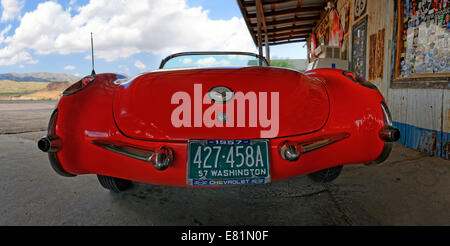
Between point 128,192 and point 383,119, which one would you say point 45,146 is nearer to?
point 128,192

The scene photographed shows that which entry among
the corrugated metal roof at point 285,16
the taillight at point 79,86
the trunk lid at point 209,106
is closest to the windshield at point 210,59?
the taillight at point 79,86

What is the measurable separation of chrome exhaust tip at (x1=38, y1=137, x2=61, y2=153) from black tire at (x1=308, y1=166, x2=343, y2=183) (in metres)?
1.73

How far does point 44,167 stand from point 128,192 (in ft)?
4.30

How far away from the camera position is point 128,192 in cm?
197

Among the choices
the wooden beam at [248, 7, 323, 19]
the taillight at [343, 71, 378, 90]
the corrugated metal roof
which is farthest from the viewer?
the wooden beam at [248, 7, 323, 19]

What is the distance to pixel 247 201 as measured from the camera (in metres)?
1.79

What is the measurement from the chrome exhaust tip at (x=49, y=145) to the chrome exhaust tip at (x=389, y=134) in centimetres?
181

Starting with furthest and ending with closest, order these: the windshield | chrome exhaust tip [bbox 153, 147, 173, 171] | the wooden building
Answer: the wooden building
the windshield
chrome exhaust tip [bbox 153, 147, 173, 171]

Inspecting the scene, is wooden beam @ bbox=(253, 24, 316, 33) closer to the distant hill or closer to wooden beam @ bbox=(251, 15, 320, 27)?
wooden beam @ bbox=(251, 15, 320, 27)

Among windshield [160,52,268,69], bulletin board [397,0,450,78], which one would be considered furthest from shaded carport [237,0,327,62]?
windshield [160,52,268,69]

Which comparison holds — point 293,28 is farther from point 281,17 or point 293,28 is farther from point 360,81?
point 360,81

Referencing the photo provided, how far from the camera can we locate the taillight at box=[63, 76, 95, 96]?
5.16 feet

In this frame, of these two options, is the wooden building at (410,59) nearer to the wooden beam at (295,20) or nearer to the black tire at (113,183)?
Answer: the black tire at (113,183)

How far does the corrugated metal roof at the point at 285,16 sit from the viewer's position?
25.5 feet
